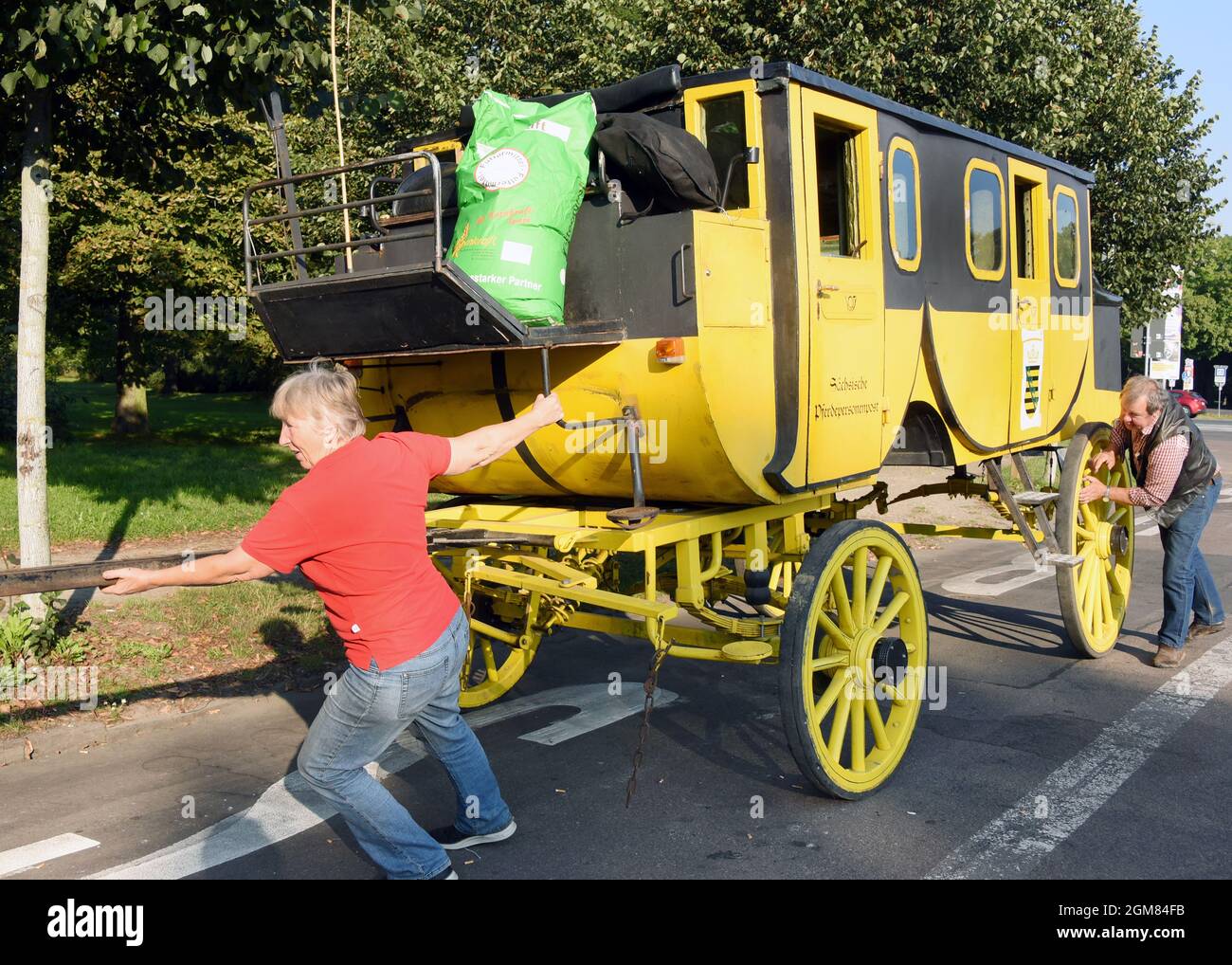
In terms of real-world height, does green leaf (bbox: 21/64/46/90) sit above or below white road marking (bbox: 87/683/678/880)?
above

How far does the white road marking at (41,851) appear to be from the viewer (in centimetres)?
420

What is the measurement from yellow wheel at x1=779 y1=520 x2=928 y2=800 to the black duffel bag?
1522 mm

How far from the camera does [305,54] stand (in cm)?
641

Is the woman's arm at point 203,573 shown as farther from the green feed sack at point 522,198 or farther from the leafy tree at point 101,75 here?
the leafy tree at point 101,75

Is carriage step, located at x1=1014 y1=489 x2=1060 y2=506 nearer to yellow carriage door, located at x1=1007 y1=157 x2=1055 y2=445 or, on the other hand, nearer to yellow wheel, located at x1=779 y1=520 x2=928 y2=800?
yellow carriage door, located at x1=1007 y1=157 x2=1055 y2=445

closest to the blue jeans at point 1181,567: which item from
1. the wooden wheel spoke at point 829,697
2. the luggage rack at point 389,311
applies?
the wooden wheel spoke at point 829,697

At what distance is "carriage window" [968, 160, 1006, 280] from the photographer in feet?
20.6

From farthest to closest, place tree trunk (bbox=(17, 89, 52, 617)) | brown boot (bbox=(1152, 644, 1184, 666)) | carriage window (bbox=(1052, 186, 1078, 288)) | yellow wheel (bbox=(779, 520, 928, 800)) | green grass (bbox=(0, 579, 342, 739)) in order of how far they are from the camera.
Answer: carriage window (bbox=(1052, 186, 1078, 288)) < brown boot (bbox=(1152, 644, 1184, 666)) < tree trunk (bbox=(17, 89, 52, 617)) < green grass (bbox=(0, 579, 342, 739)) < yellow wheel (bbox=(779, 520, 928, 800))

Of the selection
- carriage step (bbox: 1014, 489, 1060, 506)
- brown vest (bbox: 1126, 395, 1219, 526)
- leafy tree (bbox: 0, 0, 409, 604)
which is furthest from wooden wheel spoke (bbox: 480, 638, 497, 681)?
brown vest (bbox: 1126, 395, 1219, 526)

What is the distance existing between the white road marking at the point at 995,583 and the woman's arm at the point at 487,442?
6.31m

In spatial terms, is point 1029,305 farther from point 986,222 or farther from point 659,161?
point 659,161
